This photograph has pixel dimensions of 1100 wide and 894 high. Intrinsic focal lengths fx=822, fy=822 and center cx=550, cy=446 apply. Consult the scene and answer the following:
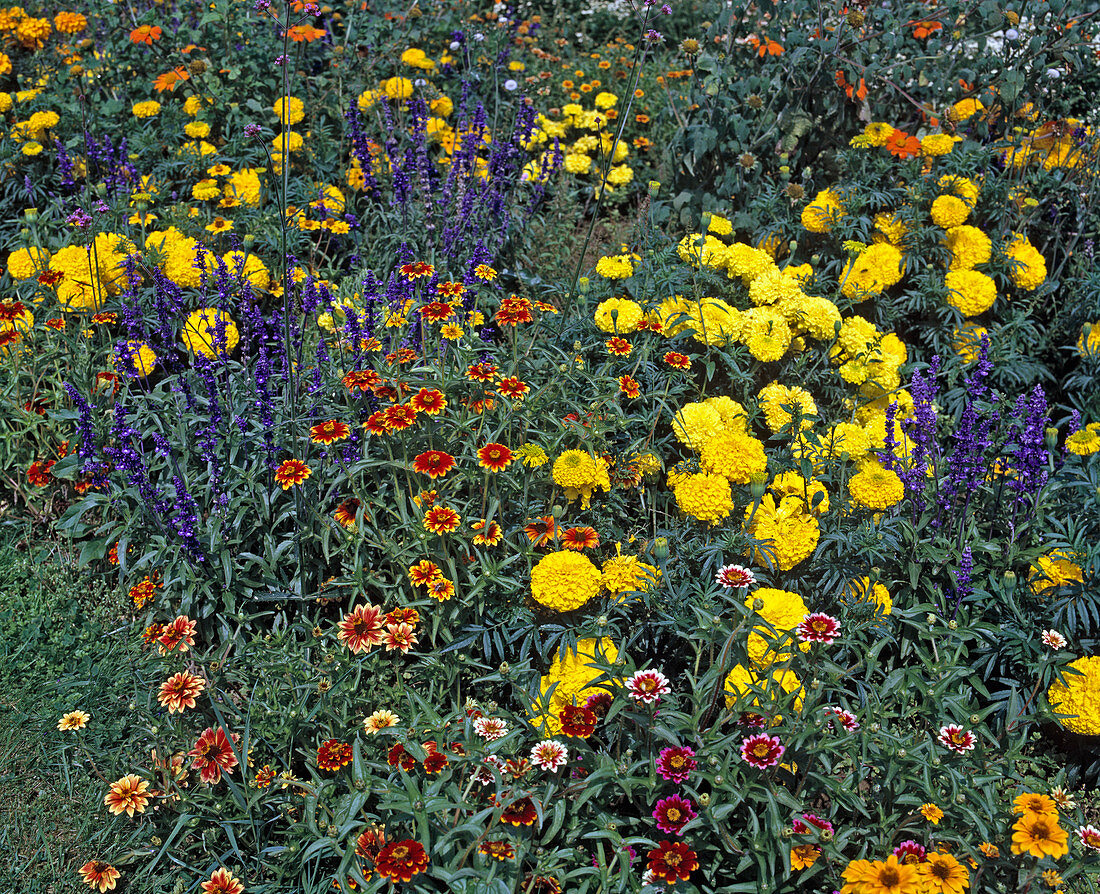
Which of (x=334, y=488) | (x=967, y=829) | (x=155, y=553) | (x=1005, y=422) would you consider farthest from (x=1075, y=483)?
(x=155, y=553)

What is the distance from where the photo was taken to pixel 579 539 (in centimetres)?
242

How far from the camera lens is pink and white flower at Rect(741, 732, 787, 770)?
5.94 feet

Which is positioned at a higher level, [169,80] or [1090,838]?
[169,80]

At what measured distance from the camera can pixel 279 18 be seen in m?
4.60

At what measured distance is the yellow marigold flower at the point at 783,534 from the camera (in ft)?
7.88

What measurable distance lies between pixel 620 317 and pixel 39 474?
2.16 metres

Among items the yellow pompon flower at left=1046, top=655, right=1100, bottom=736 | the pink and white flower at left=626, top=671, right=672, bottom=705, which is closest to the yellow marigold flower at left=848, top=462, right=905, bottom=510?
the yellow pompon flower at left=1046, top=655, right=1100, bottom=736

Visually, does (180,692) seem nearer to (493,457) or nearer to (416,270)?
(493,457)

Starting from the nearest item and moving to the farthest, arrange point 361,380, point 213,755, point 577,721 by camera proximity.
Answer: point 577,721, point 213,755, point 361,380

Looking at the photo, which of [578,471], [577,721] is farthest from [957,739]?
[578,471]

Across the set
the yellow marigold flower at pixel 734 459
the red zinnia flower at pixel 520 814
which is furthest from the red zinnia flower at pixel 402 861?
the yellow marigold flower at pixel 734 459

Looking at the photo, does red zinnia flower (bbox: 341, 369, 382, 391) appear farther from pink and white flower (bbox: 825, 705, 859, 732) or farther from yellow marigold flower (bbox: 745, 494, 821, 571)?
pink and white flower (bbox: 825, 705, 859, 732)

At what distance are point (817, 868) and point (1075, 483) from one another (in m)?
1.55

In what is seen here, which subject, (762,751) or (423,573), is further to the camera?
(423,573)
